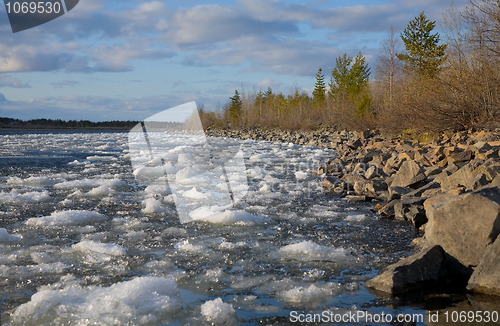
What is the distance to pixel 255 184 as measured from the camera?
7328mm

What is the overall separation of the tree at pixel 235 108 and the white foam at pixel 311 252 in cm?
4686

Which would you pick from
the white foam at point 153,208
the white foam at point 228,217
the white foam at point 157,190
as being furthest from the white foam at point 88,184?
the white foam at point 228,217

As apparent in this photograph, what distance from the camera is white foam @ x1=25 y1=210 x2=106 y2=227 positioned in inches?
168

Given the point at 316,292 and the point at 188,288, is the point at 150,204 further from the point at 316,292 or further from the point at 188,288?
the point at 316,292

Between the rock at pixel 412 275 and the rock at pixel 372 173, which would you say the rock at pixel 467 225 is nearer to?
the rock at pixel 412 275

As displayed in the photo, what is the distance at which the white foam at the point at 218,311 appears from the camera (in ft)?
7.25

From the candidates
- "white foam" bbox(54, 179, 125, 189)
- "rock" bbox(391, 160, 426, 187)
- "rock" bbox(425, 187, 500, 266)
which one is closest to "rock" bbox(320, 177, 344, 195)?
"rock" bbox(391, 160, 426, 187)

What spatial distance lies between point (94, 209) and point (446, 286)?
4336 millimetres

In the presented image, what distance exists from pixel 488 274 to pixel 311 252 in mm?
1350

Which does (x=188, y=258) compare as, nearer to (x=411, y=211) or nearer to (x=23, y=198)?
(x=411, y=211)

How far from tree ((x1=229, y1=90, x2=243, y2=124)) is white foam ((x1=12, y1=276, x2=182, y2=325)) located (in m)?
47.7

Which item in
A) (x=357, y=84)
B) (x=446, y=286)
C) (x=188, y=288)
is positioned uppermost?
(x=357, y=84)

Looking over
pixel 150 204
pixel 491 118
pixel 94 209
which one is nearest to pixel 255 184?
pixel 150 204

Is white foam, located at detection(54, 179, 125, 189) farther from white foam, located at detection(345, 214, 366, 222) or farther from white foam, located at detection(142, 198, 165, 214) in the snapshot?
white foam, located at detection(345, 214, 366, 222)
